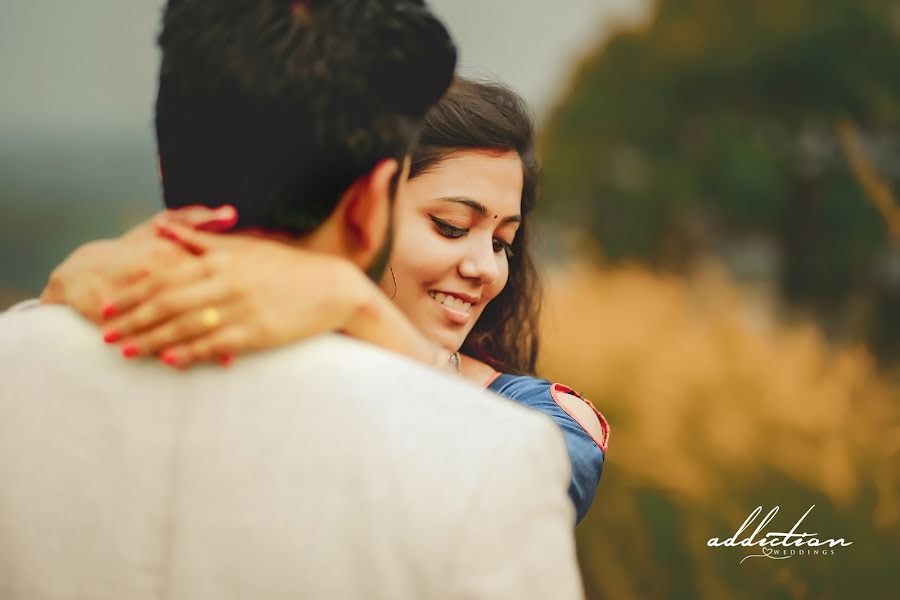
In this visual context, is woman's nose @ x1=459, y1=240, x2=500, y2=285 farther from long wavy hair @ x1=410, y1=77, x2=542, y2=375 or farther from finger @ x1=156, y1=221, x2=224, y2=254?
finger @ x1=156, y1=221, x2=224, y2=254

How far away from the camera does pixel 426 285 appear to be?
274 centimetres

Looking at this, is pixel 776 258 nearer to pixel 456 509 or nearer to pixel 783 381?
pixel 783 381

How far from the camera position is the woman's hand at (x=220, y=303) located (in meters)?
1.35

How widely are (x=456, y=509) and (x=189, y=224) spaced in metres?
0.53

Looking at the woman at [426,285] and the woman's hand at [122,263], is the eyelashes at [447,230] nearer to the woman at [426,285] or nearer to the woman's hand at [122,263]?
the woman at [426,285]

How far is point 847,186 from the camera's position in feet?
39.0

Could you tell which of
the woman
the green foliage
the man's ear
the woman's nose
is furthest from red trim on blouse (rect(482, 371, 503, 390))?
the green foliage

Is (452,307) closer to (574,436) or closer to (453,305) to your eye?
(453,305)

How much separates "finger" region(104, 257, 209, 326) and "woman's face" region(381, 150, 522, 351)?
1.34m

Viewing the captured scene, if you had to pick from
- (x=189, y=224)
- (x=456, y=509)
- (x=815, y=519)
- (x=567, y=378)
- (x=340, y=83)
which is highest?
(x=340, y=83)

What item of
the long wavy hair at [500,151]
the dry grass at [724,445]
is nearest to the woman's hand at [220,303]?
the long wavy hair at [500,151]

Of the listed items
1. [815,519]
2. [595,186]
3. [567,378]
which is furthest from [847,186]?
[815,519]

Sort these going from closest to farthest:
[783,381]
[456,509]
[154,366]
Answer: [456,509] < [154,366] < [783,381]

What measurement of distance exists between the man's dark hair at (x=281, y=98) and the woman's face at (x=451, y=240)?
48.7 inches
